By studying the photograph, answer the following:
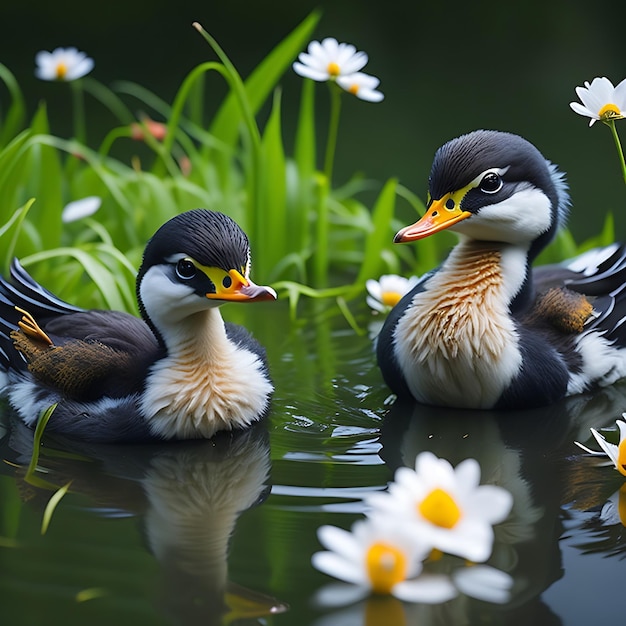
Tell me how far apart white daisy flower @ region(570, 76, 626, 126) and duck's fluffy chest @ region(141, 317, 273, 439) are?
0.74 m

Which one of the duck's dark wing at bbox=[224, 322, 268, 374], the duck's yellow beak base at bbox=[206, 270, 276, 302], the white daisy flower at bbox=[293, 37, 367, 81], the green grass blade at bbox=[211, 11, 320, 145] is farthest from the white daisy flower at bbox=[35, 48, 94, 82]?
the duck's yellow beak base at bbox=[206, 270, 276, 302]

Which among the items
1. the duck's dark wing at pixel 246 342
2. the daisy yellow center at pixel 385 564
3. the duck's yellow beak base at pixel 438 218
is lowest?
the daisy yellow center at pixel 385 564

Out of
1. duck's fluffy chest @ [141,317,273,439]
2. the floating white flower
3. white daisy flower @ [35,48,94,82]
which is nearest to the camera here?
duck's fluffy chest @ [141,317,273,439]

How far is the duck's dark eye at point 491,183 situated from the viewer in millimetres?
2291

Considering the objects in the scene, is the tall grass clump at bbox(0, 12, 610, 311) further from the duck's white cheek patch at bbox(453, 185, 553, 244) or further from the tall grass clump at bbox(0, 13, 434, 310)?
the duck's white cheek patch at bbox(453, 185, 553, 244)

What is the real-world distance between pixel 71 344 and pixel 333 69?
1134 mm

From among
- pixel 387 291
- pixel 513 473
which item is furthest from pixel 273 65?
pixel 513 473

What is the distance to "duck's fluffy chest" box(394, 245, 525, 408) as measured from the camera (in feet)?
7.73

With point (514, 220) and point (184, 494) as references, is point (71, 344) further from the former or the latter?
point (514, 220)

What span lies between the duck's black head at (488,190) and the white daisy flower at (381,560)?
0.80 meters

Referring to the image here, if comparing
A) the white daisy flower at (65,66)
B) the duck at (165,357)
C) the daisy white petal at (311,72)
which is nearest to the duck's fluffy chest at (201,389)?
the duck at (165,357)

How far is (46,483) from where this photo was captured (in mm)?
2080

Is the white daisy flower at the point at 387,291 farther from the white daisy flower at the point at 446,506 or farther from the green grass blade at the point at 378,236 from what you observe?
the white daisy flower at the point at 446,506

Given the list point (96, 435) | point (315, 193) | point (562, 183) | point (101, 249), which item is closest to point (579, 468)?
point (562, 183)
